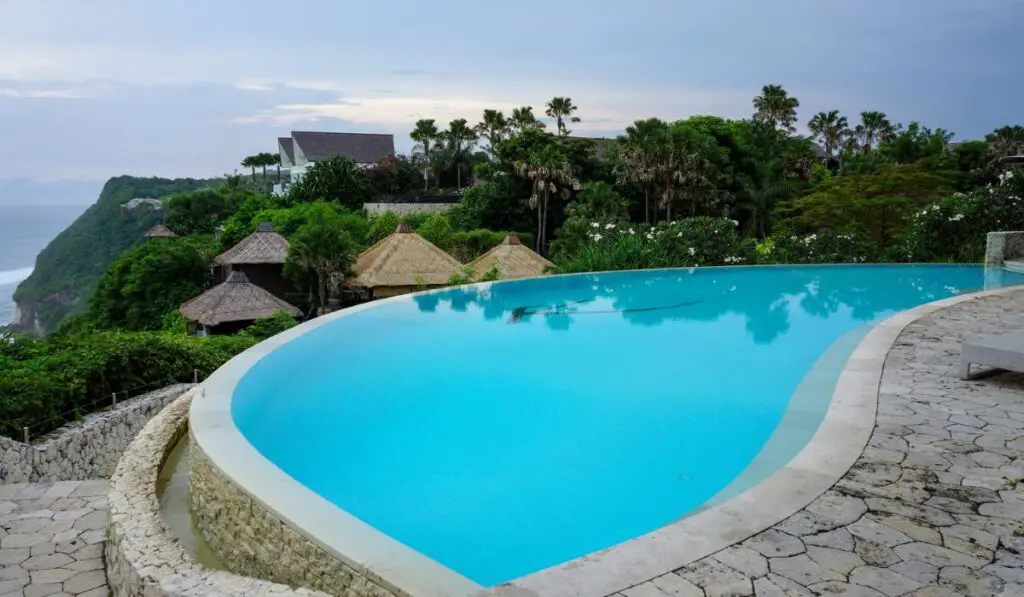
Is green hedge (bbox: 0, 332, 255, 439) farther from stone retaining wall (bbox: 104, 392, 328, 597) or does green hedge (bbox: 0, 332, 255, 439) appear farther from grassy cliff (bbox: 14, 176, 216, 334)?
grassy cliff (bbox: 14, 176, 216, 334)

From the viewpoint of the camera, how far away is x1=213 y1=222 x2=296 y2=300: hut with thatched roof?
2914 centimetres

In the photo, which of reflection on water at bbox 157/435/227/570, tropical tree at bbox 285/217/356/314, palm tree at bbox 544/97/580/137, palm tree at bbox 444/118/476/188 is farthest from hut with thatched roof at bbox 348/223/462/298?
palm tree at bbox 444/118/476/188

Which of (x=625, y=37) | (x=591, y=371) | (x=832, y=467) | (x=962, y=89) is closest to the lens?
(x=832, y=467)

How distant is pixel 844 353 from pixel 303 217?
3409 cm

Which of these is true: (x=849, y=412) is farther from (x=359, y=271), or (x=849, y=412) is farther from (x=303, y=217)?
(x=303, y=217)

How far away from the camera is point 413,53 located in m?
25.0

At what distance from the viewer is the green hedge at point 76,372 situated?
9.02 m

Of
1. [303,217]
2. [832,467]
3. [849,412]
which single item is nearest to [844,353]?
[849,412]

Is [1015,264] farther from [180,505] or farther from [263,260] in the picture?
[263,260]

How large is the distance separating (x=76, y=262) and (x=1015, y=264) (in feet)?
233

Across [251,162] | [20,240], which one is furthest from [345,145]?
[20,240]

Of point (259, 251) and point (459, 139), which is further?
→ point (459, 139)

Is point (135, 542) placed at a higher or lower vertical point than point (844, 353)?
lower

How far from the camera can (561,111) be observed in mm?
47562
